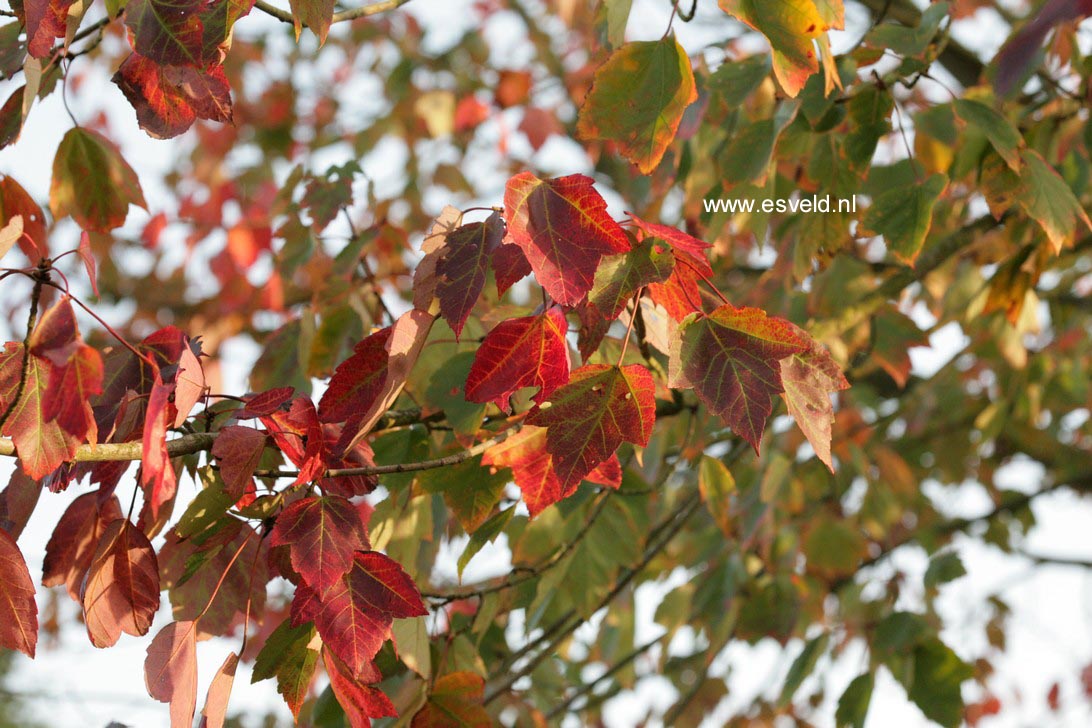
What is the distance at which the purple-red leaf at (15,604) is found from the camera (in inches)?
35.4

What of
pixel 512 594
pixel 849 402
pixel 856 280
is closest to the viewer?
pixel 512 594

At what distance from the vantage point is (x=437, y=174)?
3963 millimetres

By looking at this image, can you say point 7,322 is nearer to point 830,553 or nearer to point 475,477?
point 830,553

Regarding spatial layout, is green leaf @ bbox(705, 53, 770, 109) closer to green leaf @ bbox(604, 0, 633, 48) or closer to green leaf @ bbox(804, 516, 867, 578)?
green leaf @ bbox(604, 0, 633, 48)

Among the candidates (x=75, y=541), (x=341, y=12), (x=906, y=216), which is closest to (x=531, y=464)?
(x=75, y=541)

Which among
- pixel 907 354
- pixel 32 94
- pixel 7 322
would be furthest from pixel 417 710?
pixel 7 322

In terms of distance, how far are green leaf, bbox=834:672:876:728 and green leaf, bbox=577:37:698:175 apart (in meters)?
1.22

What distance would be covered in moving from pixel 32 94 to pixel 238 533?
1.71 feet

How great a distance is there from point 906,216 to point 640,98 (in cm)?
51

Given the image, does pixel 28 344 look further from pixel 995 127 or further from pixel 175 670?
pixel 995 127

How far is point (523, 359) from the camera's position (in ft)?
3.05

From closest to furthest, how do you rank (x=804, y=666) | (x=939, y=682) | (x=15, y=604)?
(x=15, y=604) < (x=939, y=682) < (x=804, y=666)

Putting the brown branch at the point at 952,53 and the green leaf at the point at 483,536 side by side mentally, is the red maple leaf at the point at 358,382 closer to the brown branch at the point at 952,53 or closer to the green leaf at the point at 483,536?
the green leaf at the point at 483,536

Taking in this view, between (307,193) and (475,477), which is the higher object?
(307,193)
